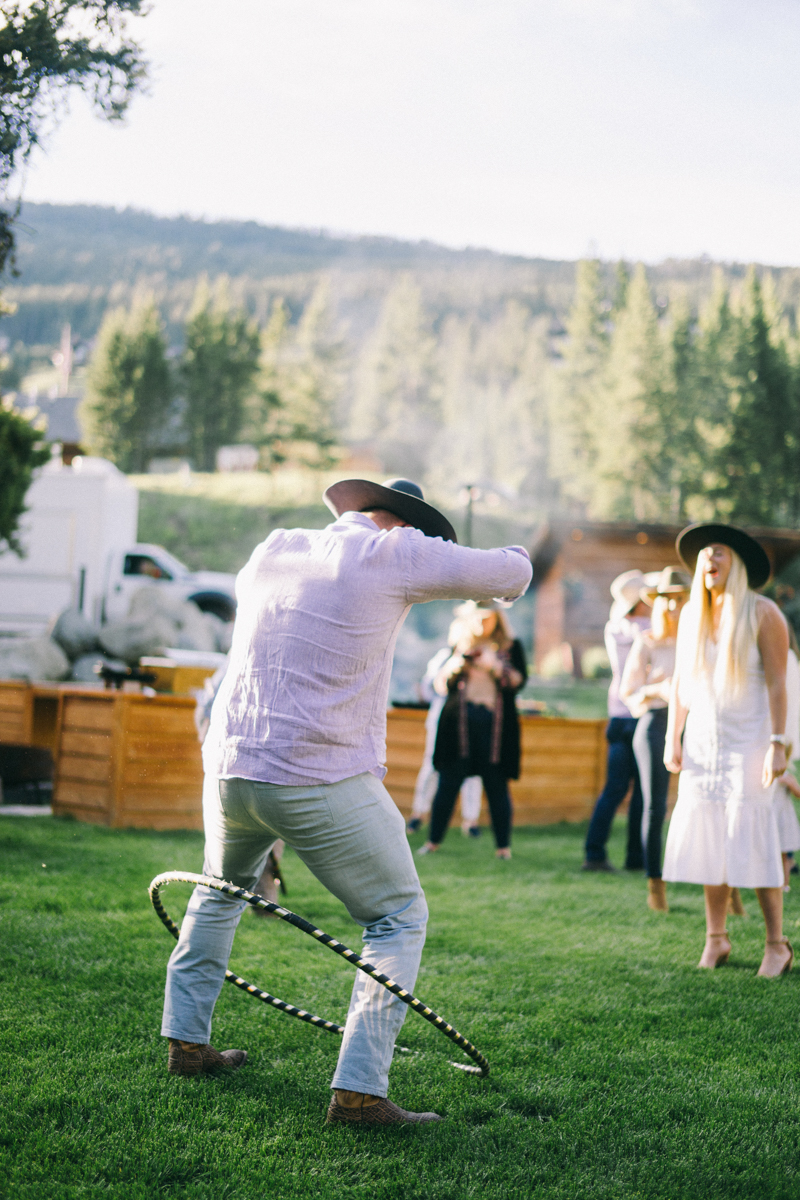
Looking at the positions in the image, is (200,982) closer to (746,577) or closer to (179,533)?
(746,577)

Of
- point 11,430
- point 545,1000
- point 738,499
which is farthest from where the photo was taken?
point 738,499

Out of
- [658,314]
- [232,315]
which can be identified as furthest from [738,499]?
[232,315]

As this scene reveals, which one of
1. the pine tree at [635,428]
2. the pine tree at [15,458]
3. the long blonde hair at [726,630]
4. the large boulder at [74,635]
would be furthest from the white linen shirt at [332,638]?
the pine tree at [635,428]

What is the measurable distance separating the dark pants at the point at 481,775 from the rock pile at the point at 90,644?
6.82 meters

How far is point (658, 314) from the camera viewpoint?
5297 cm

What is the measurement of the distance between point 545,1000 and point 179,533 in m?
50.3

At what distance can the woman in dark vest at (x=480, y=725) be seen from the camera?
7.48 m

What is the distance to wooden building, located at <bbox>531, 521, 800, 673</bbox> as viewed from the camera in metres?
25.9

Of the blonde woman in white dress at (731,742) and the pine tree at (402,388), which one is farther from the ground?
the pine tree at (402,388)

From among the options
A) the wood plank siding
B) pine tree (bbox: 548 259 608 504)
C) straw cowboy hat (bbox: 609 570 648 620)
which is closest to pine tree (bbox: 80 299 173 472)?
pine tree (bbox: 548 259 608 504)

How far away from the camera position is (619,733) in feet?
23.5

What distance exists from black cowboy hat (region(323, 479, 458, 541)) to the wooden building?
23.0 m

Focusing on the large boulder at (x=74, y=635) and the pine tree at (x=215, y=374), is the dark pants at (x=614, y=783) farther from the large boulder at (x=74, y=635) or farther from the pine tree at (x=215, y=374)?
the pine tree at (x=215, y=374)

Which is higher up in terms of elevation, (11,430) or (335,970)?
(11,430)
